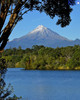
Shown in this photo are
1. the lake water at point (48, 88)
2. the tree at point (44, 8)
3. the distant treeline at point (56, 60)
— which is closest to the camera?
the tree at point (44, 8)

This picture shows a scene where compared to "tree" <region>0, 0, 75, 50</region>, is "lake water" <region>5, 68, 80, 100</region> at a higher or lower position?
lower

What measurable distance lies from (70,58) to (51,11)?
172 feet

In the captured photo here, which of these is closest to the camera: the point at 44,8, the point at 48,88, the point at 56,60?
the point at 44,8

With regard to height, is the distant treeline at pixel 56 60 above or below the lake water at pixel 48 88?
above

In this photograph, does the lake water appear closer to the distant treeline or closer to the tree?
the tree

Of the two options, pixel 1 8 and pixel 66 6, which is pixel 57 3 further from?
pixel 1 8

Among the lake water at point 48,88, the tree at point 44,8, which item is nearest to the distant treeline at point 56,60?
the lake water at point 48,88

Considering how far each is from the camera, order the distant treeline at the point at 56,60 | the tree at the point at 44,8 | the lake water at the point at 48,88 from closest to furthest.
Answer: the tree at the point at 44,8, the lake water at the point at 48,88, the distant treeline at the point at 56,60

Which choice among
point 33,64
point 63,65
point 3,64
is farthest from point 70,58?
point 3,64

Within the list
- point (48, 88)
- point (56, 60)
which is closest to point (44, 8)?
point (48, 88)

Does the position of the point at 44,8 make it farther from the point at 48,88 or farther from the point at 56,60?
the point at 56,60

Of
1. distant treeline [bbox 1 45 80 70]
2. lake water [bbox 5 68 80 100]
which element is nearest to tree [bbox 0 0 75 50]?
lake water [bbox 5 68 80 100]

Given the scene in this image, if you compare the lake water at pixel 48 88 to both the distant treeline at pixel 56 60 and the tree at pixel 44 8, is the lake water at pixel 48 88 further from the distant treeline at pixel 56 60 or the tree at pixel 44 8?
the distant treeline at pixel 56 60

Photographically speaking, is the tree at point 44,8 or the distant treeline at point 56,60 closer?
the tree at point 44,8
